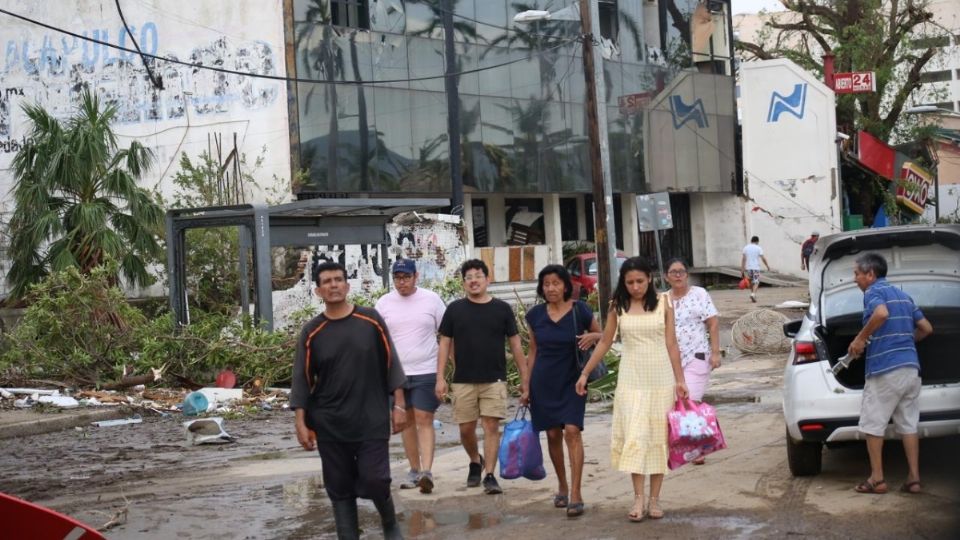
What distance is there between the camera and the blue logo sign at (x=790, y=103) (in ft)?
142

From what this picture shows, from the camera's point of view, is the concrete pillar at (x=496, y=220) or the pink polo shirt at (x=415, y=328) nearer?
the pink polo shirt at (x=415, y=328)

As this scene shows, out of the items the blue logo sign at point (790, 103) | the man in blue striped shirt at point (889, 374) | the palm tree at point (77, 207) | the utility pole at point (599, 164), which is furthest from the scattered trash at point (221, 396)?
the blue logo sign at point (790, 103)

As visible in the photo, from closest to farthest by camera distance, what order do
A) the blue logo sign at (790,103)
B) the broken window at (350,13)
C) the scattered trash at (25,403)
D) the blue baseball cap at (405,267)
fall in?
the blue baseball cap at (405,267)
the scattered trash at (25,403)
the broken window at (350,13)
the blue logo sign at (790,103)

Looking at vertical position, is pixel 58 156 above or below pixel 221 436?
above

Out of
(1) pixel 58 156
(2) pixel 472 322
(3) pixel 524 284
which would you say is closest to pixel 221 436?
(2) pixel 472 322

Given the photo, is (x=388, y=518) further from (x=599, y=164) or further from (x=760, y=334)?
(x=599, y=164)

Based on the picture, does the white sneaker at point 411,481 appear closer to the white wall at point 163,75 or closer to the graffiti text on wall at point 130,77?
the white wall at point 163,75

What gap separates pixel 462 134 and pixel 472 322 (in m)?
24.1

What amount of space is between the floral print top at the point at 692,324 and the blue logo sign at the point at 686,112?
32275mm

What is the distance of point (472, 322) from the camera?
9.34 meters

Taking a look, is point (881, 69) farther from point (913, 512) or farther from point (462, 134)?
point (913, 512)

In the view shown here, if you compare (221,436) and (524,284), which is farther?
(524,284)

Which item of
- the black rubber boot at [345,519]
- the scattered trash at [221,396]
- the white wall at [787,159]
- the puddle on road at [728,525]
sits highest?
the white wall at [787,159]

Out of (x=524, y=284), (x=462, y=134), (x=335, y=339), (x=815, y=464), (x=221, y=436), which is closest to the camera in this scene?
(x=335, y=339)
